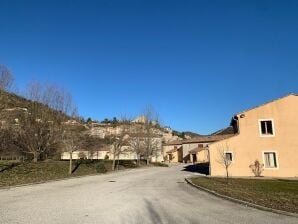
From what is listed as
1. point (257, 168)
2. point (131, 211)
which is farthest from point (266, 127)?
point (131, 211)

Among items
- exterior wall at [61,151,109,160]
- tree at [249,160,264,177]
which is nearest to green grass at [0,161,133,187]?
tree at [249,160,264,177]

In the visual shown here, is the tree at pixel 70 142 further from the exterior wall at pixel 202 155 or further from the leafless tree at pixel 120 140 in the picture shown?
the exterior wall at pixel 202 155

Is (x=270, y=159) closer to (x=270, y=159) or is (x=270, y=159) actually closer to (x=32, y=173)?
(x=270, y=159)

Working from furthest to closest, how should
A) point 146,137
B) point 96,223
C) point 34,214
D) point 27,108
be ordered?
point 146,137 < point 27,108 < point 34,214 < point 96,223

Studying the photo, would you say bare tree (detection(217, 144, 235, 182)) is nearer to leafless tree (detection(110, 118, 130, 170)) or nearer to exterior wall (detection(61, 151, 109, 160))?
leafless tree (detection(110, 118, 130, 170))

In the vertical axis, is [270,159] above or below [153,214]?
above

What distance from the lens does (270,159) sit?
3325cm

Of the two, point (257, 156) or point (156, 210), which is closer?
point (156, 210)

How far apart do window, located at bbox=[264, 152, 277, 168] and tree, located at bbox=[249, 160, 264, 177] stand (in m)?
0.62

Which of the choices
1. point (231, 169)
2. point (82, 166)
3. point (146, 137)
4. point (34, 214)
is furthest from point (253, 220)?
→ point (146, 137)

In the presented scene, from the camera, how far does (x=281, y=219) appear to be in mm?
11047

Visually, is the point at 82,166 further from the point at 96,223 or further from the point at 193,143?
the point at 193,143

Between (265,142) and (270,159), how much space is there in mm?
1799

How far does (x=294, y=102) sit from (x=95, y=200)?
25.3m
